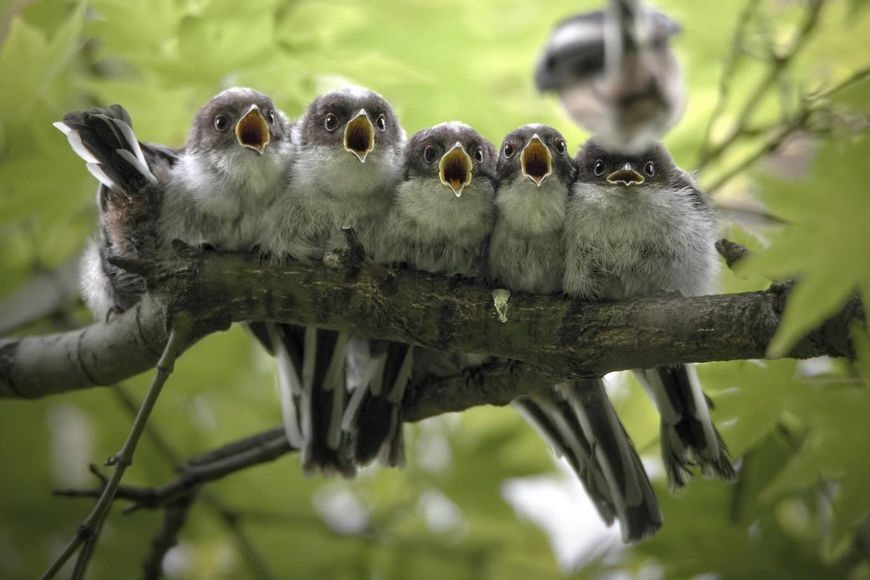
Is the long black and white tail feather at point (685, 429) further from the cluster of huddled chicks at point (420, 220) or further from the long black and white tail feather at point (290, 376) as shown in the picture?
the long black and white tail feather at point (290, 376)

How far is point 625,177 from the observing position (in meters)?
2.30

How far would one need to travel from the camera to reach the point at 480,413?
11.0 ft

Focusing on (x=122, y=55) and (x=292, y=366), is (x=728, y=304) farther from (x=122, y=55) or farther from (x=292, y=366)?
(x=122, y=55)

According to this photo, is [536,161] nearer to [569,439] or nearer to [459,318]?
[459,318]

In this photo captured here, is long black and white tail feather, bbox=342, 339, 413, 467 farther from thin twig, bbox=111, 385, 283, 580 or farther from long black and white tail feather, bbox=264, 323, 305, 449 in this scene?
thin twig, bbox=111, 385, 283, 580

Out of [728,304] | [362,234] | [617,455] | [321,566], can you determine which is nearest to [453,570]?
[321,566]

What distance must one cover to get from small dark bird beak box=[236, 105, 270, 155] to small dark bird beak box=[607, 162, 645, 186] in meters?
→ 0.85

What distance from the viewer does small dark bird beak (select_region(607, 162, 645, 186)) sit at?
2.29m

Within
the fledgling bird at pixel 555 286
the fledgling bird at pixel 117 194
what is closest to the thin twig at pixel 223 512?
the fledgling bird at pixel 117 194

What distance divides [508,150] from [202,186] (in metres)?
0.77

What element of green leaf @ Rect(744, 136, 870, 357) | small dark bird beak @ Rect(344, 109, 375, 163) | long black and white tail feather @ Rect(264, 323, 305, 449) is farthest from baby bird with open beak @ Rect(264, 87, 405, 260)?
green leaf @ Rect(744, 136, 870, 357)

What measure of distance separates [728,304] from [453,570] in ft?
5.57

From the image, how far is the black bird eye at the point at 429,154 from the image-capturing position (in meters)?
2.44

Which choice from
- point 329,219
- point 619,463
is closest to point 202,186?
point 329,219
